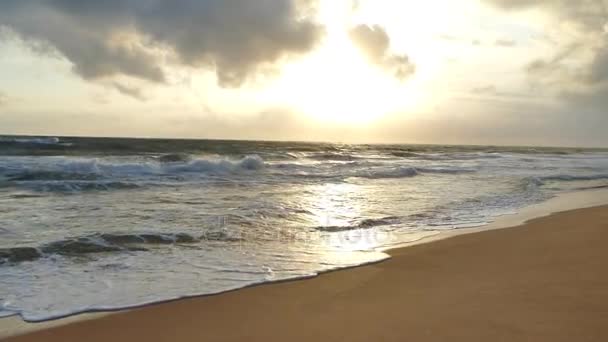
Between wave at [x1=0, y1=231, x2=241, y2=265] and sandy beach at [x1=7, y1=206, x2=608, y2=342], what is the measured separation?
2.20m

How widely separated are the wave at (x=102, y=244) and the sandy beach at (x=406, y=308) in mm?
2199

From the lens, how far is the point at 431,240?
6.29 m

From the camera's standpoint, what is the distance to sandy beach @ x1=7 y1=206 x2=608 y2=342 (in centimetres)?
303

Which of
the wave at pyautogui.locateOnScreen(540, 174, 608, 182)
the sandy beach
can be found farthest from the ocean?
the wave at pyautogui.locateOnScreen(540, 174, 608, 182)

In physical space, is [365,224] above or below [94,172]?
below

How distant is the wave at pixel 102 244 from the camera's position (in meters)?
5.23

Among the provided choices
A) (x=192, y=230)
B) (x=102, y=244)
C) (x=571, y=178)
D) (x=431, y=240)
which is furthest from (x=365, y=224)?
(x=571, y=178)

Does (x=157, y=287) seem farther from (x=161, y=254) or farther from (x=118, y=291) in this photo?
(x=161, y=254)

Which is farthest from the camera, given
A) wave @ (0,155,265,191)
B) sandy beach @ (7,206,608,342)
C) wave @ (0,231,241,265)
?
wave @ (0,155,265,191)

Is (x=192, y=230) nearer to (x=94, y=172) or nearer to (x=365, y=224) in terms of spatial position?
(x=365, y=224)

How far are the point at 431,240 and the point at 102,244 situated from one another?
4.27m

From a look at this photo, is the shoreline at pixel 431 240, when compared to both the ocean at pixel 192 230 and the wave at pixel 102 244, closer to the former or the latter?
the ocean at pixel 192 230

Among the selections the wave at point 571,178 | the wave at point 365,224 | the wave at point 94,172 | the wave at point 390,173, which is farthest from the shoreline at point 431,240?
the wave at point 94,172

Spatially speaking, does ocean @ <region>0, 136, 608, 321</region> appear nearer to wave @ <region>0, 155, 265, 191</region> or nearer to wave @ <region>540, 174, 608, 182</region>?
wave @ <region>0, 155, 265, 191</region>
